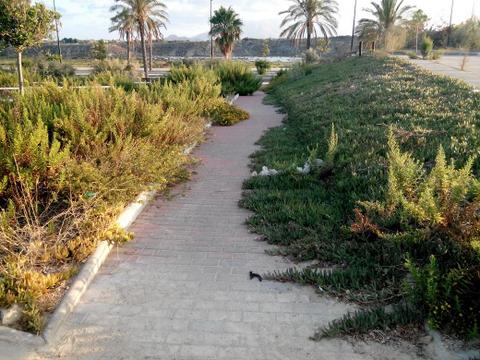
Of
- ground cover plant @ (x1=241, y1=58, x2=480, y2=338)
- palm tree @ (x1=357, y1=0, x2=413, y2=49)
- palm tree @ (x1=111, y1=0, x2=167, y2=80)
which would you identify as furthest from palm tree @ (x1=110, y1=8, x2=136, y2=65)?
A: ground cover plant @ (x1=241, y1=58, x2=480, y2=338)

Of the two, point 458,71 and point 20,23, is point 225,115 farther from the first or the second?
point 458,71

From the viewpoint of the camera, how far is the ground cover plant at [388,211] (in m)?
3.28

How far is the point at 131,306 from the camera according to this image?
3658mm

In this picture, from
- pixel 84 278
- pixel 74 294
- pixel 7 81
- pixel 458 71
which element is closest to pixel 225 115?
pixel 458 71

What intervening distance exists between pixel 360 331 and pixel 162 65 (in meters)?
51.8

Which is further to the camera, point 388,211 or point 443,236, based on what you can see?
point 388,211

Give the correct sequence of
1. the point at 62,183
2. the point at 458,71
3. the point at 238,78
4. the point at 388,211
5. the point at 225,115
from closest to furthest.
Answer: the point at 388,211 → the point at 62,183 → the point at 225,115 → the point at 458,71 → the point at 238,78

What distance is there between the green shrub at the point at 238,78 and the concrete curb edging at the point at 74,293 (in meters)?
17.3

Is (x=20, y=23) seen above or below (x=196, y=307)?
above

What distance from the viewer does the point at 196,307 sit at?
11.9 ft

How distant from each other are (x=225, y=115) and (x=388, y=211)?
385 inches

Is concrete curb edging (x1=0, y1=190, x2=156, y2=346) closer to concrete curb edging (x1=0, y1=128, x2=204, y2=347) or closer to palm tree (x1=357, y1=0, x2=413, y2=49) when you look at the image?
concrete curb edging (x1=0, y1=128, x2=204, y2=347)

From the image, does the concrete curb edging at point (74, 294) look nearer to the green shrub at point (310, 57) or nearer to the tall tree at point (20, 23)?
the tall tree at point (20, 23)

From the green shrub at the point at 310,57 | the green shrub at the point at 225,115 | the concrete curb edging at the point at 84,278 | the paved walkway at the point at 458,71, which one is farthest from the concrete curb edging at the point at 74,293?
the green shrub at the point at 310,57
